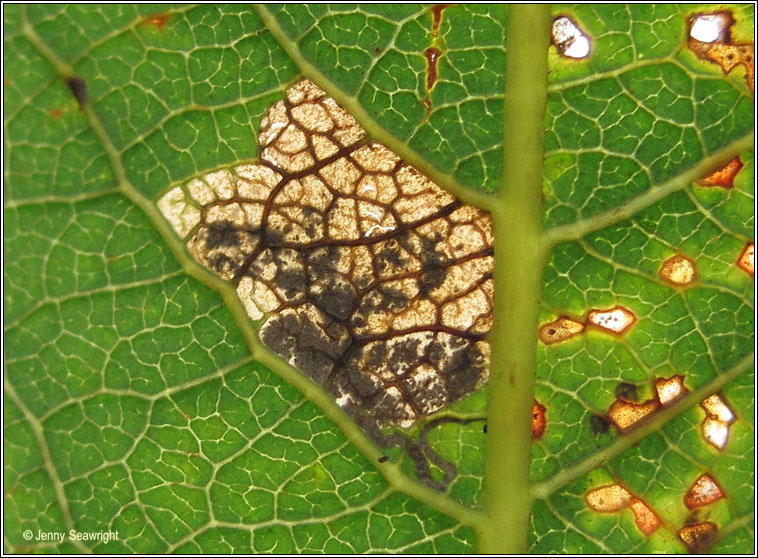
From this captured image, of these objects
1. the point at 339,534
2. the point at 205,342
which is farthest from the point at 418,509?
the point at 205,342

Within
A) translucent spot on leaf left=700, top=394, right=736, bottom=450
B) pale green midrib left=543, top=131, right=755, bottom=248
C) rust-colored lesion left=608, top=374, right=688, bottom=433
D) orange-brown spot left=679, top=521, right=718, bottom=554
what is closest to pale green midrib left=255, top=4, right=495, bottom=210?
pale green midrib left=543, top=131, right=755, bottom=248

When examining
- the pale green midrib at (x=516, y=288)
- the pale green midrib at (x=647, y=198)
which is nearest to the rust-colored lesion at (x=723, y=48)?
the pale green midrib at (x=647, y=198)

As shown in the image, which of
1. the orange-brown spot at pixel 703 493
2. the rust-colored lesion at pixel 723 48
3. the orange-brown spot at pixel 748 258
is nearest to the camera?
the rust-colored lesion at pixel 723 48

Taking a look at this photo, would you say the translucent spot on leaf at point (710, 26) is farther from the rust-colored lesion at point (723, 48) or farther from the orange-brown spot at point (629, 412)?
the orange-brown spot at point (629, 412)

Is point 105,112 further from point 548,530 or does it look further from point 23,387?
point 548,530

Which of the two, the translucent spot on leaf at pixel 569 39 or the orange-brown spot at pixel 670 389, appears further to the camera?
the orange-brown spot at pixel 670 389

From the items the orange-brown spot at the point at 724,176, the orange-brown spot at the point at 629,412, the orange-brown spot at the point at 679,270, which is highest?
the orange-brown spot at the point at 724,176

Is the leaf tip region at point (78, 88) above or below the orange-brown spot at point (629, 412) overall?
above

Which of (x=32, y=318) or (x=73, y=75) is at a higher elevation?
(x=73, y=75)
